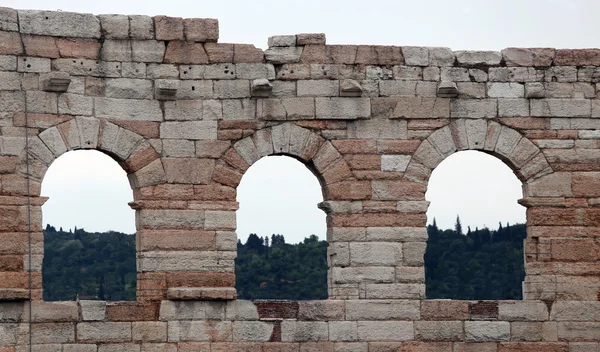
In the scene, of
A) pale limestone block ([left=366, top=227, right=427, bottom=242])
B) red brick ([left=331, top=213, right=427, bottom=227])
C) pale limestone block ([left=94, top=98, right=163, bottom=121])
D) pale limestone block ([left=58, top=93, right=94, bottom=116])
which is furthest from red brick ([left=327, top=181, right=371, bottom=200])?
pale limestone block ([left=58, top=93, right=94, bottom=116])

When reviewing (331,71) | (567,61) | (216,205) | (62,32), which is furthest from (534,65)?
(62,32)

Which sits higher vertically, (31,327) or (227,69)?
(227,69)

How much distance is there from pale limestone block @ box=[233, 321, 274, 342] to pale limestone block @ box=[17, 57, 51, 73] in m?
4.54

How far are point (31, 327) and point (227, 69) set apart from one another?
4.70m

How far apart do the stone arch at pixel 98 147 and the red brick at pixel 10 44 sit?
1.19 meters

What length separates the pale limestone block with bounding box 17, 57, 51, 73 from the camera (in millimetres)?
25031

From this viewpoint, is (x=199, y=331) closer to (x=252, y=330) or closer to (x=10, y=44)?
(x=252, y=330)

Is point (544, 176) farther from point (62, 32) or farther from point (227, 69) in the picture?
point (62, 32)

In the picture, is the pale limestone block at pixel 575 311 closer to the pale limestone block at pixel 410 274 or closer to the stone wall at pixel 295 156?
the stone wall at pixel 295 156

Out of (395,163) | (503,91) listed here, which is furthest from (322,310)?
(503,91)

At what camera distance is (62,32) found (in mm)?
25250

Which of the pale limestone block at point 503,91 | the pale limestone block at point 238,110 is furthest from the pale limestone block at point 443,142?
the pale limestone block at point 238,110

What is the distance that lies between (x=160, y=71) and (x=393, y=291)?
4673 millimetres

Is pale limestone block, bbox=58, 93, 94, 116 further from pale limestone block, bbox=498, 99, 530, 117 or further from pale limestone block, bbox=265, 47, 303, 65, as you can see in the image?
pale limestone block, bbox=498, 99, 530, 117
